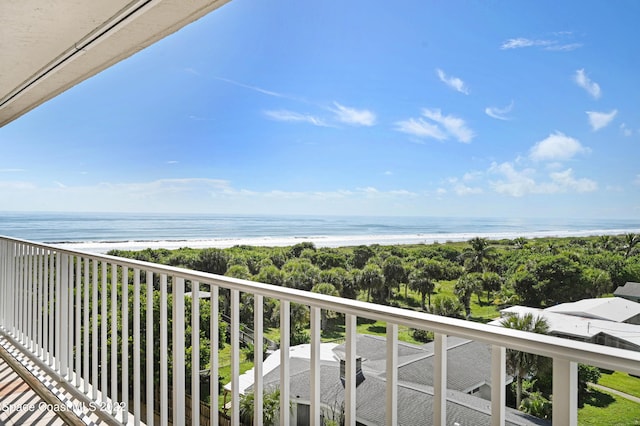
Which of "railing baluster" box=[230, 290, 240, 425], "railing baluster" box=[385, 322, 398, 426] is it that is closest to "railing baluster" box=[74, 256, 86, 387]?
"railing baluster" box=[230, 290, 240, 425]

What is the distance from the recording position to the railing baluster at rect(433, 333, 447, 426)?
0.92m

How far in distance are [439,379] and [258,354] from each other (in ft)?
1.99

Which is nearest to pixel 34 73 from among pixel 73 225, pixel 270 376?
pixel 270 376

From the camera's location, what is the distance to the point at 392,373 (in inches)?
40.3

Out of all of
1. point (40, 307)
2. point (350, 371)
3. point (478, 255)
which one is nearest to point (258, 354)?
point (350, 371)

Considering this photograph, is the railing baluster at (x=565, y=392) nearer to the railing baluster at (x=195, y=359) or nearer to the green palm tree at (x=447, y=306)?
the railing baluster at (x=195, y=359)

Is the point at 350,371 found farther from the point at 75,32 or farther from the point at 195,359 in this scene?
the point at 75,32

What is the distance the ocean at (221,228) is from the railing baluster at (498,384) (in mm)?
14154

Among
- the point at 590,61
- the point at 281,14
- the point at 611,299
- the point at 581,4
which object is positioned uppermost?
the point at 281,14

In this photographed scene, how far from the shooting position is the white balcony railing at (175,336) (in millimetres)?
794

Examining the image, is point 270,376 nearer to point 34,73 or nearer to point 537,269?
point 34,73

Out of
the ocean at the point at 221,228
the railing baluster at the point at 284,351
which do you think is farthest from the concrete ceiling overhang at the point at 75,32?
the ocean at the point at 221,228

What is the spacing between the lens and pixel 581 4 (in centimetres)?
1602

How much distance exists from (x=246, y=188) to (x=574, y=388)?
31.2 m
